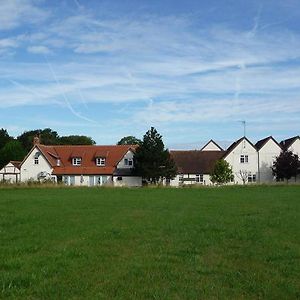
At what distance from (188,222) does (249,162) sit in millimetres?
65185

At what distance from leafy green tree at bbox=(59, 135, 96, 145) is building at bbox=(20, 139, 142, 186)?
56.1m

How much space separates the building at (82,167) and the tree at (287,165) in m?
20.9

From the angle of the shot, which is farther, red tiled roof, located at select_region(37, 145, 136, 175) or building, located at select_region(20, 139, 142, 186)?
red tiled roof, located at select_region(37, 145, 136, 175)

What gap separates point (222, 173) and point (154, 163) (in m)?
10.4

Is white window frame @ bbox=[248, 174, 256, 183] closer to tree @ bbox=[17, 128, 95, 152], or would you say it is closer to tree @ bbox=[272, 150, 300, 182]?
tree @ bbox=[272, 150, 300, 182]

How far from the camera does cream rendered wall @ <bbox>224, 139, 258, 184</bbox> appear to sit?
83.0m

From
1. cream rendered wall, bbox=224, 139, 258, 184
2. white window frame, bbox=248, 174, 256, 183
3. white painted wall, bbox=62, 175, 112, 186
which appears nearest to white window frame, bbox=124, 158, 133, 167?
white painted wall, bbox=62, 175, 112, 186

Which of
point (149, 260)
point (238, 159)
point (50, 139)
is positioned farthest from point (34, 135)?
point (149, 260)

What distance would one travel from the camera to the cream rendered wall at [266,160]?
271 feet

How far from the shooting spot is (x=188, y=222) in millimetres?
19625

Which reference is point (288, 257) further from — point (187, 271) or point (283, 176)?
point (283, 176)

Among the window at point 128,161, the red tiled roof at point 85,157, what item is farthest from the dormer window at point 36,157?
the window at point 128,161

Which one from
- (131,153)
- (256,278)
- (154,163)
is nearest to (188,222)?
(256,278)

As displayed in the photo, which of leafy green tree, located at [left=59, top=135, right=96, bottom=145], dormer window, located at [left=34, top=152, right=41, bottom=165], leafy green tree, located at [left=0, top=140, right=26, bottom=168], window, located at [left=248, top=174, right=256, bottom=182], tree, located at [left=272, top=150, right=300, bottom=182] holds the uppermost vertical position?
leafy green tree, located at [left=59, top=135, right=96, bottom=145]
